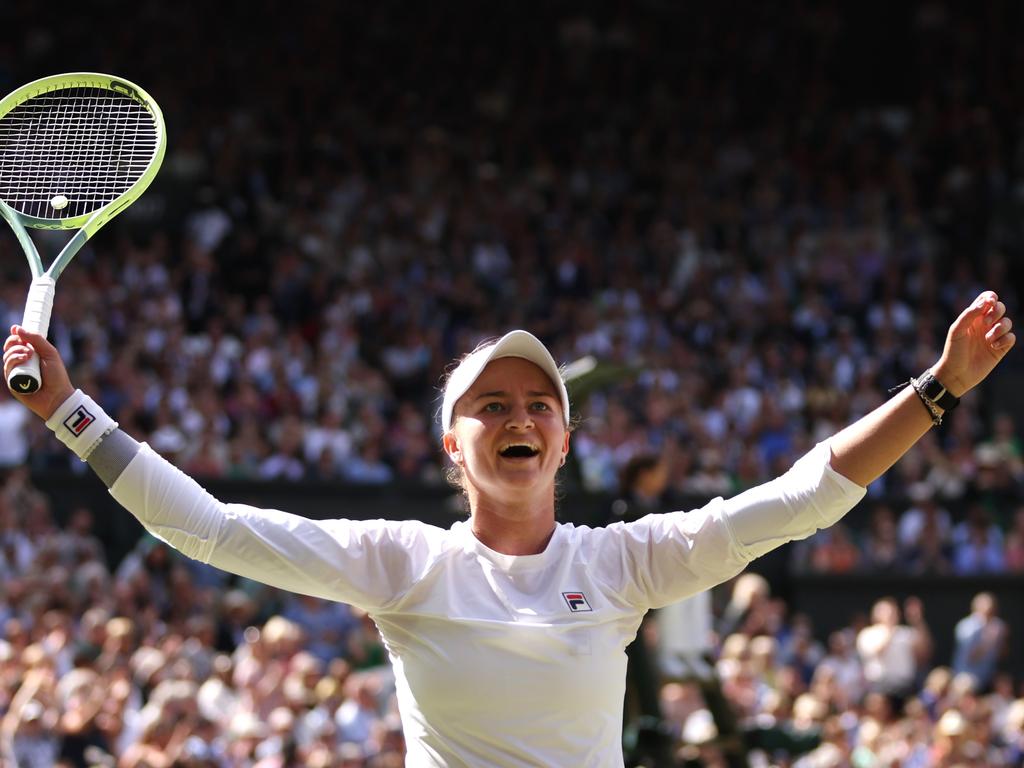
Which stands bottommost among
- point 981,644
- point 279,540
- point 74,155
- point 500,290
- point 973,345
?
point 279,540

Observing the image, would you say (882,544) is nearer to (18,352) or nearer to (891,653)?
(891,653)

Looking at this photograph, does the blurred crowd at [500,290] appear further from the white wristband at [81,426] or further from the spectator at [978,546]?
the white wristband at [81,426]

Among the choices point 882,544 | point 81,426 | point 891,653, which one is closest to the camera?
point 81,426

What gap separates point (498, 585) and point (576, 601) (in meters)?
0.14

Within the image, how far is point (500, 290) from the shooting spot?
16.2m

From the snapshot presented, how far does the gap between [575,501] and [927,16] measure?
11462 millimetres

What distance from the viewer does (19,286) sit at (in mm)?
13594

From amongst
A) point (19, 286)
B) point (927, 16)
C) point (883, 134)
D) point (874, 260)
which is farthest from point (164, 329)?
point (927, 16)

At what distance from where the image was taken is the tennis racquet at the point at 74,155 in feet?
12.3

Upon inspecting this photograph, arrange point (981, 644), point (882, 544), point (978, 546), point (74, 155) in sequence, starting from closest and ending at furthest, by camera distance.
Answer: point (74, 155)
point (981, 644)
point (882, 544)
point (978, 546)

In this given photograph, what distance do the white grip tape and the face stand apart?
803mm

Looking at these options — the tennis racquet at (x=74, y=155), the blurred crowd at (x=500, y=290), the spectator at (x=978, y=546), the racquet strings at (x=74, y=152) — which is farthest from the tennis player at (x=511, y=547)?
the spectator at (x=978, y=546)

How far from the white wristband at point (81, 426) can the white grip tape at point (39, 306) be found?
0.23 metres

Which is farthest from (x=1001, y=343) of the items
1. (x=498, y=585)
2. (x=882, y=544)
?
(x=882, y=544)
